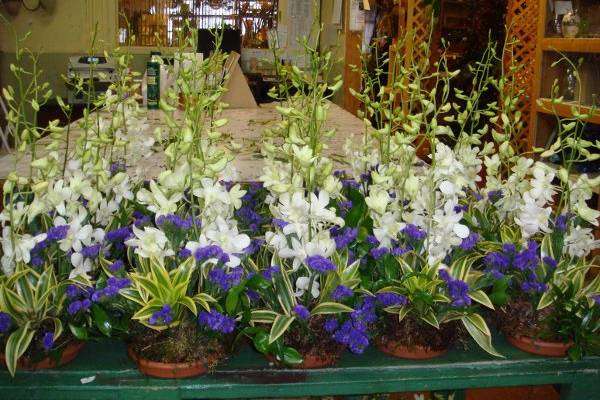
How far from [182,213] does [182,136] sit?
0.97ft

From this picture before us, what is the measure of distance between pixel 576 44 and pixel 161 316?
3050mm

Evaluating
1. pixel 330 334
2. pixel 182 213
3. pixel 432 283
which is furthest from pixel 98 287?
pixel 432 283

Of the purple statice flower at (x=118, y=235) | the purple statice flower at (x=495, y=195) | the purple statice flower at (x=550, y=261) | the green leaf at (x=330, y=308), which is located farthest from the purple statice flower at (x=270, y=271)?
the purple statice flower at (x=495, y=195)

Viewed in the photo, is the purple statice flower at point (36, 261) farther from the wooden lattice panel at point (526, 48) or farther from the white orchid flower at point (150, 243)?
the wooden lattice panel at point (526, 48)

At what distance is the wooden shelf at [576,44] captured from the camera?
350cm

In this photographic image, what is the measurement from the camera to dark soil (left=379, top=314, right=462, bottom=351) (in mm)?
1389

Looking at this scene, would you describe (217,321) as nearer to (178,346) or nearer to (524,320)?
(178,346)

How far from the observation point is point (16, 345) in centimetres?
125

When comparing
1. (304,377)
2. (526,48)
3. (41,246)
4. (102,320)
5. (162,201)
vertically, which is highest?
(526,48)

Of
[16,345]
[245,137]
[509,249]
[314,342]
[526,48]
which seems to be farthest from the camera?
[526,48]

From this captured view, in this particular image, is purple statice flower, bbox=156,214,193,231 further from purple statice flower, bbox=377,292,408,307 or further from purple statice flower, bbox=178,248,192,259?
purple statice flower, bbox=377,292,408,307

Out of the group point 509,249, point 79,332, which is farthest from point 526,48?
point 79,332

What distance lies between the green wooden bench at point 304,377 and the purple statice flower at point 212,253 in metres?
0.20

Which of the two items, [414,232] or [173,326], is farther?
[414,232]
